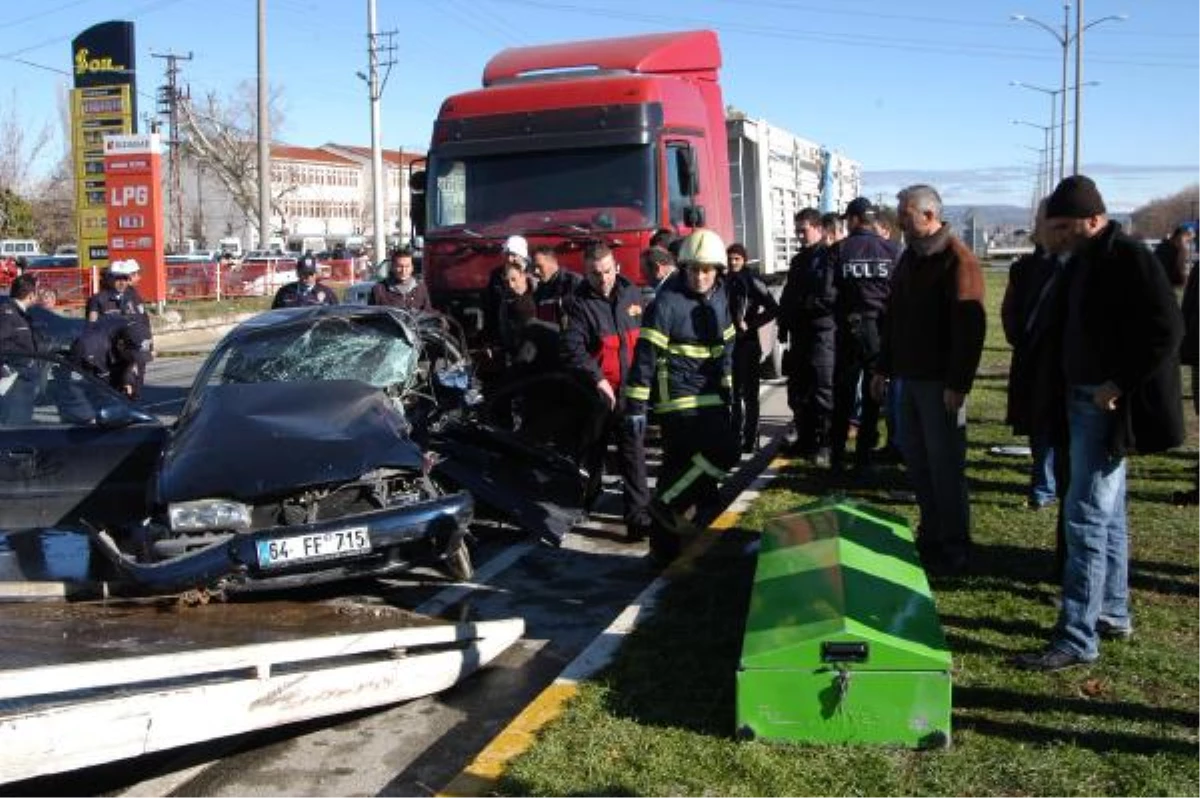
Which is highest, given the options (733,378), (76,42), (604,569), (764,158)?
(76,42)

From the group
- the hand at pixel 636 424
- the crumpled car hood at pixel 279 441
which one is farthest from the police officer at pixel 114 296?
the hand at pixel 636 424

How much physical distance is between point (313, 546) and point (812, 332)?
472cm

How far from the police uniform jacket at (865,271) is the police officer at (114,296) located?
682 centimetres

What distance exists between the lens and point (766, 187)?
13.4m

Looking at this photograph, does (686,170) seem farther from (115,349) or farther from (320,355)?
(115,349)

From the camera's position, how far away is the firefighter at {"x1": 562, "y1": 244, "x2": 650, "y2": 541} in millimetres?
7051

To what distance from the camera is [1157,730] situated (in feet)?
13.2

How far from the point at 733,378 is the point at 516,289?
2296 mm

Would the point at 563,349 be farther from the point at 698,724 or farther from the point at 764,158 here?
the point at 764,158

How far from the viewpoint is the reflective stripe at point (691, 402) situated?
6266 mm

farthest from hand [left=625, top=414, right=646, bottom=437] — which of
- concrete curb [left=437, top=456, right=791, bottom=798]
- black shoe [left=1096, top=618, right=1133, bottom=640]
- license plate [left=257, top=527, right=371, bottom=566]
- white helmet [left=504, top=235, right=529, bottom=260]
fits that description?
black shoe [left=1096, top=618, right=1133, bottom=640]

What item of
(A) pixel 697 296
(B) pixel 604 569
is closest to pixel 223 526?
(B) pixel 604 569

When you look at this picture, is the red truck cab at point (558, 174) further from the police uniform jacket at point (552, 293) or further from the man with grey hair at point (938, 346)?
the man with grey hair at point (938, 346)

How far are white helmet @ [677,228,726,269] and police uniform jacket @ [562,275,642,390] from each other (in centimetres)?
105
